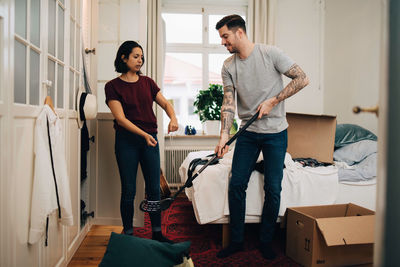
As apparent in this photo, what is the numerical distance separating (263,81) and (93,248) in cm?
165

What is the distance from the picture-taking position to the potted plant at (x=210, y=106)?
161 inches

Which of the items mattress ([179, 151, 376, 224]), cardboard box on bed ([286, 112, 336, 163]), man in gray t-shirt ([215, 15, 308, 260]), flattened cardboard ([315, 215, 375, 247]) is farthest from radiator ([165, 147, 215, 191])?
flattened cardboard ([315, 215, 375, 247])

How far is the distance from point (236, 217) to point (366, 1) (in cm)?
289

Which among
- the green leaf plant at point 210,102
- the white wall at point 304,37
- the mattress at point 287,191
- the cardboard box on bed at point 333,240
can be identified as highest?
the white wall at point 304,37

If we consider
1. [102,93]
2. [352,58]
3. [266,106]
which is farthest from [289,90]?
[352,58]

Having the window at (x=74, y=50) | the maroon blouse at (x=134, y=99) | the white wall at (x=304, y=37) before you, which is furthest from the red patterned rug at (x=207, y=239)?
the white wall at (x=304, y=37)

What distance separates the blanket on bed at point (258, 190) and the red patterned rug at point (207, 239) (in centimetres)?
22

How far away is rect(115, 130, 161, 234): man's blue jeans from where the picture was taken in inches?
80.1

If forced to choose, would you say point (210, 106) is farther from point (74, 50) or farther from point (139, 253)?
point (139, 253)

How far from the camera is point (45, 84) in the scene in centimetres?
152

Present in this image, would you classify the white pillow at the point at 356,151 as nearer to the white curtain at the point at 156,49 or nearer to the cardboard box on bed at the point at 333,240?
the cardboard box on bed at the point at 333,240

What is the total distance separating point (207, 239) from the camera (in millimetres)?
2350

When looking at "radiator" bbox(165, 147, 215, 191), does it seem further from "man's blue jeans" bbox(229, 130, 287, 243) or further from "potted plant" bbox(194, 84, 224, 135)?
"man's blue jeans" bbox(229, 130, 287, 243)

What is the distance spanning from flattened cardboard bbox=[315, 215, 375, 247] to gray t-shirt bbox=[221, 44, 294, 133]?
0.62 meters
